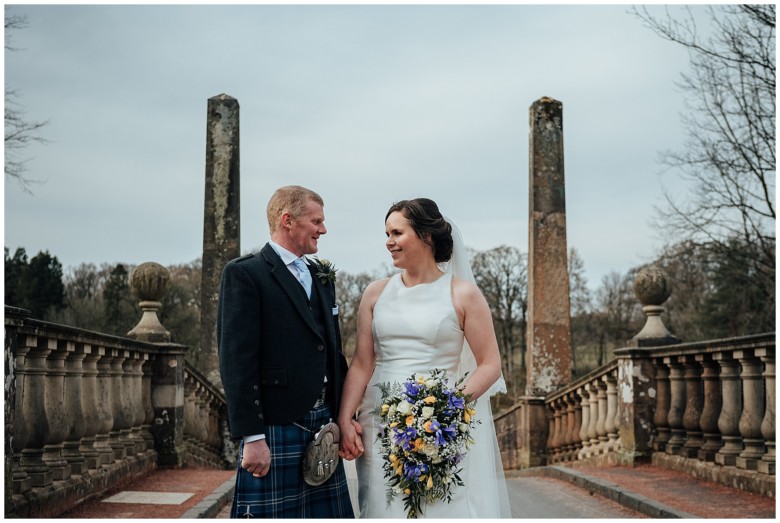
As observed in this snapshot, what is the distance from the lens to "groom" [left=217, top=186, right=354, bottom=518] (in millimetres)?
3902

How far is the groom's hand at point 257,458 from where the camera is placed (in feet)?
12.7

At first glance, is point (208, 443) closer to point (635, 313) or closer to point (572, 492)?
point (572, 492)

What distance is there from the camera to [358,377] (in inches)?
180

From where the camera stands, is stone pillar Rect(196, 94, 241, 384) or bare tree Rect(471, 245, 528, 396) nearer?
stone pillar Rect(196, 94, 241, 384)

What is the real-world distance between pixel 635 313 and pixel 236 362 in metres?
38.5

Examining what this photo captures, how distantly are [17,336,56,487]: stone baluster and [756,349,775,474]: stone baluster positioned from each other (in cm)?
586

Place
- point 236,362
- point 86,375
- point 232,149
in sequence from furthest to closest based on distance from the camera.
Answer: point 232,149
point 86,375
point 236,362

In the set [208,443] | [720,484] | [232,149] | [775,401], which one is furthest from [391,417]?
[232,149]

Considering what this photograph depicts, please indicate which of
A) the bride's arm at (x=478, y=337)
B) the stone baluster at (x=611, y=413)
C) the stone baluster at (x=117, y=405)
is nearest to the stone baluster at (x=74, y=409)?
the stone baluster at (x=117, y=405)

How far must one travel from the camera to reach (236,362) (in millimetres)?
3893

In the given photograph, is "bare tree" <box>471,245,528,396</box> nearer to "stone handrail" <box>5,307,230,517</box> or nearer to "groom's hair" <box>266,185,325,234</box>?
"stone handrail" <box>5,307,230,517</box>

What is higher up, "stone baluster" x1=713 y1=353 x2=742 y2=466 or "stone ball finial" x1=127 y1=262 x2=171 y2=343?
"stone ball finial" x1=127 y1=262 x2=171 y2=343

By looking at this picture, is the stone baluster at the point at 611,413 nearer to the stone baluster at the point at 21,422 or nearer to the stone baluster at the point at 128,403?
the stone baluster at the point at 128,403

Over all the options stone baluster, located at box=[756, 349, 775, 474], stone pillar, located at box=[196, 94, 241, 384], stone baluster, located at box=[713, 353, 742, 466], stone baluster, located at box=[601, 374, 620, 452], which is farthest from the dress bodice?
stone pillar, located at box=[196, 94, 241, 384]
